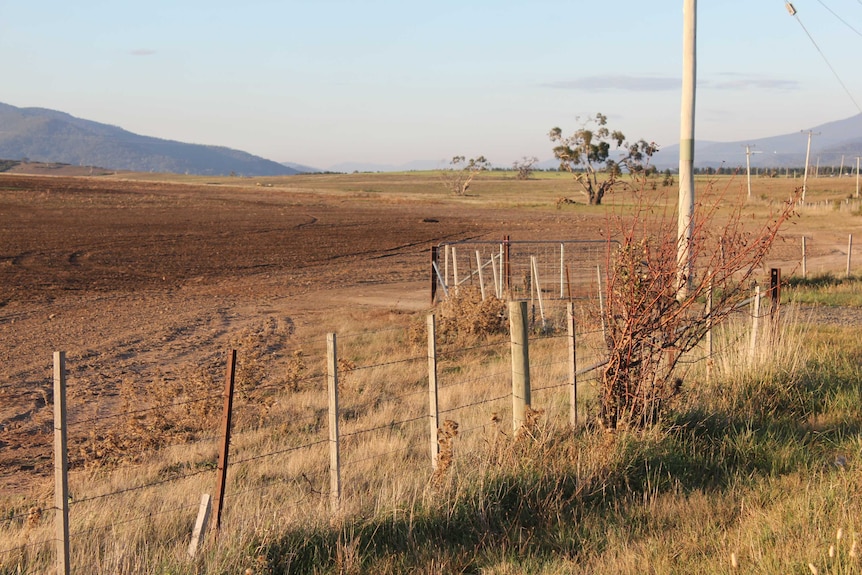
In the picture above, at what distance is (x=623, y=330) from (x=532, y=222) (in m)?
46.1

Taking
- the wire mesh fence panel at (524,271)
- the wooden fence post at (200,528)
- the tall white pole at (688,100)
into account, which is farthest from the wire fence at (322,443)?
the wire mesh fence panel at (524,271)

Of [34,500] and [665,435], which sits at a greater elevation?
[665,435]

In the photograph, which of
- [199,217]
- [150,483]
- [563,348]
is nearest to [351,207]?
[199,217]

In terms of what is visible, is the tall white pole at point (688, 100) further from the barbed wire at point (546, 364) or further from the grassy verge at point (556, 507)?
the grassy verge at point (556, 507)

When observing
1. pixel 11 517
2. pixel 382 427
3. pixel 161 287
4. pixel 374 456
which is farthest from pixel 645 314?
pixel 161 287

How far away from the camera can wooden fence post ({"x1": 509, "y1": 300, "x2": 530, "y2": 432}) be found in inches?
290

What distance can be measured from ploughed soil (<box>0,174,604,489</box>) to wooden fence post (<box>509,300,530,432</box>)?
508 centimetres

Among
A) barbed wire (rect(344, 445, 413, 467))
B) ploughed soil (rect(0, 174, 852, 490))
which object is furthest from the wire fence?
ploughed soil (rect(0, 174, 852, 490))

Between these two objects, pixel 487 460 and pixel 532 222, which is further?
pixel 532 222

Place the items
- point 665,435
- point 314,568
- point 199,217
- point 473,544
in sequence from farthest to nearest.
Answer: point 199,217
point 665,435
point 473,544
point 314,568

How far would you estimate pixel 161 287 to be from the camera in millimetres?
24438

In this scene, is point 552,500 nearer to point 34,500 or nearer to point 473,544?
point 473,544

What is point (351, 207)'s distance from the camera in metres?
69.4

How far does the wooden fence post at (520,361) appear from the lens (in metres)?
7.36
